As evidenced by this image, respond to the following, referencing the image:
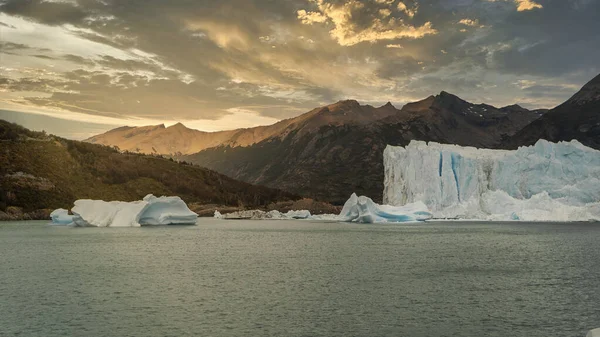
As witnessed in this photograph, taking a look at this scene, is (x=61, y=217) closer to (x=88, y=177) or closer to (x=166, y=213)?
(x=166, y=213)

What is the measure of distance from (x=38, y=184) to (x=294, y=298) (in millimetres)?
86508

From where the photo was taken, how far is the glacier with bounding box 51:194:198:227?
57125 mm

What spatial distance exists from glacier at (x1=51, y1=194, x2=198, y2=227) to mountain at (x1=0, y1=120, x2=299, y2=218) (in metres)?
31.1

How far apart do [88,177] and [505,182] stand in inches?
3149

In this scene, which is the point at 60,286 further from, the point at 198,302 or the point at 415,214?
the point at 415,214

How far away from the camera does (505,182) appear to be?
64750 mm

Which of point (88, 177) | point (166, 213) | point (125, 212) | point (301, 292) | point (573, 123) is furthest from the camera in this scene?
point (573, 123)

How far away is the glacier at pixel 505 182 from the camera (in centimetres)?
6016

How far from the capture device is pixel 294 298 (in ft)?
55.0

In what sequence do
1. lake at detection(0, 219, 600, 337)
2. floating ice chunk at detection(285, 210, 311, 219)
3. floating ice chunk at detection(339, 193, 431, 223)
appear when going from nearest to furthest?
1. lake at detection(0, 219, 600, 337)
2. floating ice chunk at detection(339, 193, 431, 223)
3. floating ice chunk at detection(285, 210, 311, 219)

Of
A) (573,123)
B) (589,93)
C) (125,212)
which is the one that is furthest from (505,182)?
(589,93)

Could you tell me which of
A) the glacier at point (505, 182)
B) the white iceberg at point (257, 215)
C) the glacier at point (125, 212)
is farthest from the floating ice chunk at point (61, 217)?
the white iceberg at point (257, 215)

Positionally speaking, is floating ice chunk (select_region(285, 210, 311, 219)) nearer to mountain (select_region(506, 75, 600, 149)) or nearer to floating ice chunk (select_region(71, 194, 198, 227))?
floating ice chunk (select_region(71, 194, 198, 227))

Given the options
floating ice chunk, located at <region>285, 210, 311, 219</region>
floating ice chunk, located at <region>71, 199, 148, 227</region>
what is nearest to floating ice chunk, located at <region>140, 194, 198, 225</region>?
floating ice chunk, located at <region>71, 199, 148, 227</region>
